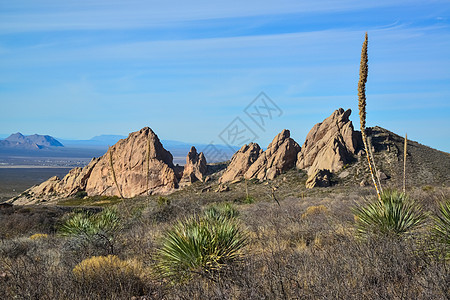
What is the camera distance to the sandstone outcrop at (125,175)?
6000cm

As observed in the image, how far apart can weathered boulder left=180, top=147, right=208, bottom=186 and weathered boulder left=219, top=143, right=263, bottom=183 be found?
4411mm

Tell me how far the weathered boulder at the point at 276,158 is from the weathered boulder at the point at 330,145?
→ 138cm

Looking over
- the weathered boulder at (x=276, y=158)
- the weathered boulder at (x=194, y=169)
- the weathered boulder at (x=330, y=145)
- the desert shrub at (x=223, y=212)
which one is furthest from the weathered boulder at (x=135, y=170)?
the desert shrub at (x=223, y=212)

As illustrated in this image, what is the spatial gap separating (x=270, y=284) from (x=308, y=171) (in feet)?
148

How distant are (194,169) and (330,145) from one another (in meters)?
22.4

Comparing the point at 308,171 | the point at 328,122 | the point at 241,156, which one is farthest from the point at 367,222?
the point at 241,156

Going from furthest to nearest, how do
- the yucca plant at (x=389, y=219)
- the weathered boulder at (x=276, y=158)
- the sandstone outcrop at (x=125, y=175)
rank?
the sandstone outcrop at (x=125, y=175) < the weathered boulder at (x=276, y=158) < the yucca plant at (x=389, y=219)

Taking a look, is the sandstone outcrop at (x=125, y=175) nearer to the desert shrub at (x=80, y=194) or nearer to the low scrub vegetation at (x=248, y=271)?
the desert shrub at (x=80, y=194)

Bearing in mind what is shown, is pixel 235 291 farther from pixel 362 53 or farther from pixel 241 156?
pixel 241 156

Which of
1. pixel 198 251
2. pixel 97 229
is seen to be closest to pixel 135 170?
pixel 97 229

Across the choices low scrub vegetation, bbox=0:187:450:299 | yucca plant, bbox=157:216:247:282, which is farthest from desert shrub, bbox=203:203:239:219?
yucca plant, bbox=157:216:247:282

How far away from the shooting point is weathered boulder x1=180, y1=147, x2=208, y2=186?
5912 cm

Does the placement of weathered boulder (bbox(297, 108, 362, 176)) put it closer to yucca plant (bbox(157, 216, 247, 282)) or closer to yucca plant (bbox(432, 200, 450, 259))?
yucca plant (bbox(432, 200, 450, 259))

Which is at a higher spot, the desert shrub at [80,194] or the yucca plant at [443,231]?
the yucca plant at [443,231]
